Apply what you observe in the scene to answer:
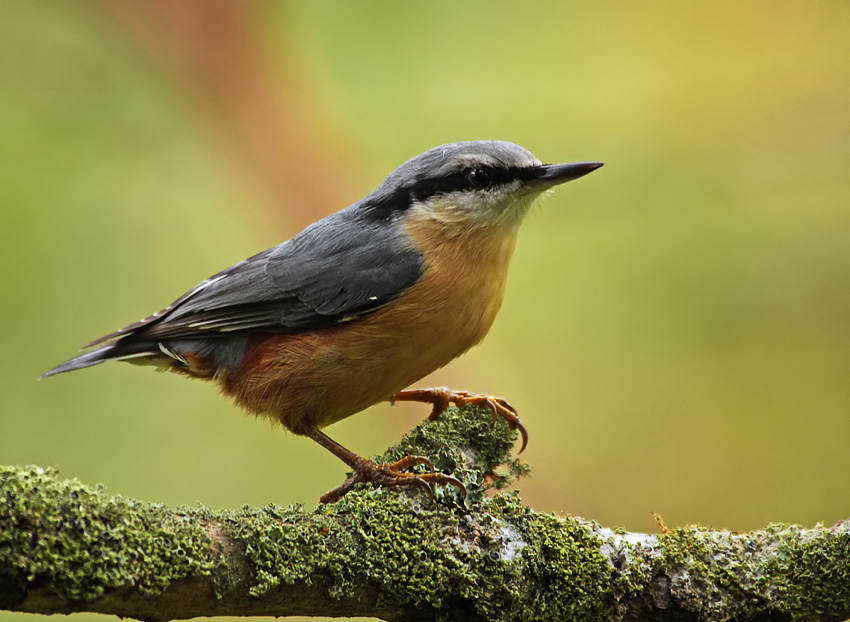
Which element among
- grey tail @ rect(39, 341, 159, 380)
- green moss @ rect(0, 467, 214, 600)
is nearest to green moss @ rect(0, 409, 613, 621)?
green moss @ rect(0, 467, 214, 600)

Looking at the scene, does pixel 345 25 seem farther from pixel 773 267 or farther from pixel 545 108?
pixel 773 267

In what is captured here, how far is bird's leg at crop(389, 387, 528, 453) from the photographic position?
272 cm

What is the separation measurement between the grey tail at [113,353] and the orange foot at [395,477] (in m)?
0.97

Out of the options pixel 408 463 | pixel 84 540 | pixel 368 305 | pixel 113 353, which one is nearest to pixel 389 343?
pixel 368 305

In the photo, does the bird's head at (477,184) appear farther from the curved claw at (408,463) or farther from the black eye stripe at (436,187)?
the curved claw at (408,463)

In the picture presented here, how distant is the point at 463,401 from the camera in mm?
2840

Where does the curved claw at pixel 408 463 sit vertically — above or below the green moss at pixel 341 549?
above

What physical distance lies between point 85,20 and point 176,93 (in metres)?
0.49

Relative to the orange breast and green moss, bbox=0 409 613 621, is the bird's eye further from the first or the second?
green moss, bbox=0 409 613 621

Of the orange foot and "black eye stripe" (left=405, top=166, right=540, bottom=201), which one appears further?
"black eye stripe" (left=405, top=166, right=540, bottom=201)

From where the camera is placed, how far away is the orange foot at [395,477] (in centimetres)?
210

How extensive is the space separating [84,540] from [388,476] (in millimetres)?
956

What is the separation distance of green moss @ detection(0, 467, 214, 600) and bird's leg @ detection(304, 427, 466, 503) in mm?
654

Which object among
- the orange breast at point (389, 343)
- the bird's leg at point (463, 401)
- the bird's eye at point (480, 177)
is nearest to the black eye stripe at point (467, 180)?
the bird's eye at point (480, 177)
